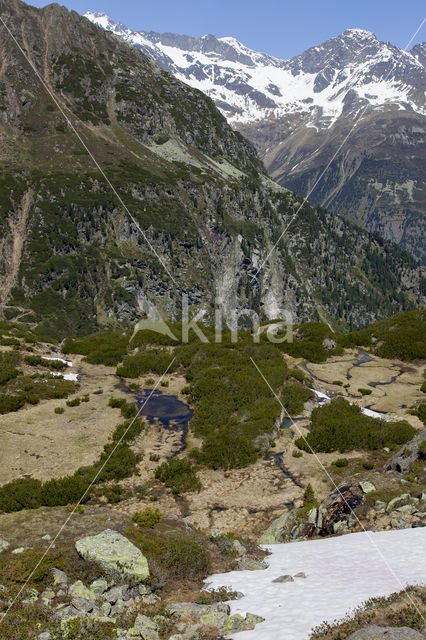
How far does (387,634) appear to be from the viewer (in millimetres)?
8023

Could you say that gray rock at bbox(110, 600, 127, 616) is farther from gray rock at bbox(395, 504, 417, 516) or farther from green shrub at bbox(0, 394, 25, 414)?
green shrub at bbox(0, 394, 25, 414)

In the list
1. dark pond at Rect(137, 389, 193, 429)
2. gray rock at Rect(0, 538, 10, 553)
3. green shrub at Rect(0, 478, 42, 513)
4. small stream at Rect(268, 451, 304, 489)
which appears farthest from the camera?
dark pond at Rect(137, 389, 193, 429)

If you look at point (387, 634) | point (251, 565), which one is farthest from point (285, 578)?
point (387, 634)

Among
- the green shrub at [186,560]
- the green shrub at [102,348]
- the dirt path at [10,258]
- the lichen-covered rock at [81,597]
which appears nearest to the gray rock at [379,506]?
the green shrub at [186,560]

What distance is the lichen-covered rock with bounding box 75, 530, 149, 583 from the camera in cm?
1197

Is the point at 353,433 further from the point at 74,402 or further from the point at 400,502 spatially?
the point at 74,402

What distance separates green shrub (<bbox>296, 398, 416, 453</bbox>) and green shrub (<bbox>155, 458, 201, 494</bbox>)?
27.1 feet

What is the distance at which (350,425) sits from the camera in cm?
2814

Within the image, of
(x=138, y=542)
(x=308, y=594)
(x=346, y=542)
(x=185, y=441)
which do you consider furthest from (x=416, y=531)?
(x=185, y=441)

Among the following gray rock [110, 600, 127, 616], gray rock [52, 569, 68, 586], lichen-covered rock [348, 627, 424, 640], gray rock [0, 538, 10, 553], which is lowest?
gray rock [0, 538, 10, 553]

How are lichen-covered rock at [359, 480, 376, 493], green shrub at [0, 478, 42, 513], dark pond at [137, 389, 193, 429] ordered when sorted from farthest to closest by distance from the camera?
dark pond at [137, 389, 193, 429] → lichen-covered rock at [359, 480, 376, 493] → green shrub at [0, 478, 42, 513]

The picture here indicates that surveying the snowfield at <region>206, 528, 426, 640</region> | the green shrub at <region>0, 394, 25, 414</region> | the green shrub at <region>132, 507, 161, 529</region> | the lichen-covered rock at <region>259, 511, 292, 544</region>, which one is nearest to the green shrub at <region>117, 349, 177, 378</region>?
the green shrub at <region>0, 394, 25, 414</region>

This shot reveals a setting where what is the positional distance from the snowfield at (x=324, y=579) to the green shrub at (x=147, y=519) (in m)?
4.10

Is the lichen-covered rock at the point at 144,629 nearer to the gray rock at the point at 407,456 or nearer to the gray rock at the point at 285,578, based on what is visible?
the gray rock at the point at 285,578
